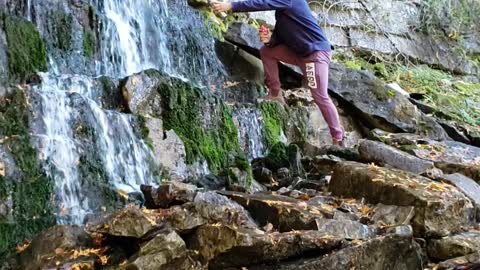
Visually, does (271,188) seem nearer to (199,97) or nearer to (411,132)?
(199,97)

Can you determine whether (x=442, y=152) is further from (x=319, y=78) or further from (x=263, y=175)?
(x=263, y=175)

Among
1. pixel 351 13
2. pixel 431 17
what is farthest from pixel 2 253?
pixel 431 17

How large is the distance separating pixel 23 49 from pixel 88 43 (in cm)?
98

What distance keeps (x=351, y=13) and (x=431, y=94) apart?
7.44 ft

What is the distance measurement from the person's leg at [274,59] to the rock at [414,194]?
1.96 meters

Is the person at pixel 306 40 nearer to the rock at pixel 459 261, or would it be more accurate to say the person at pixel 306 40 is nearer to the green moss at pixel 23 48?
the green moss at pixel 23 48

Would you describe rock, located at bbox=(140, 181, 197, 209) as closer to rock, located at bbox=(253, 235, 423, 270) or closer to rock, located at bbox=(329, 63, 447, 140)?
rock, located at bbox=(253, 235, 423, 270)

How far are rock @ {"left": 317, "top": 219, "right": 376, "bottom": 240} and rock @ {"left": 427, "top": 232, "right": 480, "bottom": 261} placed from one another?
0.46 m

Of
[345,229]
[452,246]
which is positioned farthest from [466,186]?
[345,229]

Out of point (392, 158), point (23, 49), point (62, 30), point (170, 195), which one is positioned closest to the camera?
point (170, 195)

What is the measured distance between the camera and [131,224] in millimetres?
3535

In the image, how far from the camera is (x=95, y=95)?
577 cm

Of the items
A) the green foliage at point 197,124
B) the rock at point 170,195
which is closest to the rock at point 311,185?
the green foliage at point 197,124

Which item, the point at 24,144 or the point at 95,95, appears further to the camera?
the point at 95,95
